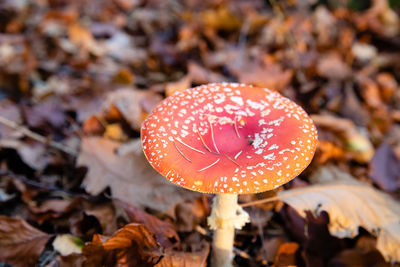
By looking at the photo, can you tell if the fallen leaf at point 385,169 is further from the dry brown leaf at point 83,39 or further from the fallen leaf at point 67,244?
the dry brown leaf at point 83,39

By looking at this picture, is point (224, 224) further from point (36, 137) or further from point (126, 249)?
point (36, 137)

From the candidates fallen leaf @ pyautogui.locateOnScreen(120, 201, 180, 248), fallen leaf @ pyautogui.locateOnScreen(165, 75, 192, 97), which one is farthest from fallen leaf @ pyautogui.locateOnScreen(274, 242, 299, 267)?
fallen leaf @ pyautogui.locateOnScreen(165, 75, 192, 97)

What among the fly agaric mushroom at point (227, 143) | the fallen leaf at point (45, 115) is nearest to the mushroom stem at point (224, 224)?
the fly agaric mushroom at point (227, 143)

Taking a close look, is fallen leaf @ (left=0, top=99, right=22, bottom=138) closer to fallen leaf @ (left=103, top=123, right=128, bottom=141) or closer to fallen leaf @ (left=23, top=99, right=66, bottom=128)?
fallen leaf @ (left=23, top=99, right=66, bottom=128)

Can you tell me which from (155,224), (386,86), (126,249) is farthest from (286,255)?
(386,86)

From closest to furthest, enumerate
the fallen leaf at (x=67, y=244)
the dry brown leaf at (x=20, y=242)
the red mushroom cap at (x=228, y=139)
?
the red mushroom cap at (x=228, y=139), the dry brown leaf at (x=20, y=242), the fallen leaf at (x=67, y=244)

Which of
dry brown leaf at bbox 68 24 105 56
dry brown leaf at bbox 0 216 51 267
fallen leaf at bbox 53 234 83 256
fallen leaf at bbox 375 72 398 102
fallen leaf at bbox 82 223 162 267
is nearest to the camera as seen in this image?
fallen leaf at bbox 82 223 162 267
